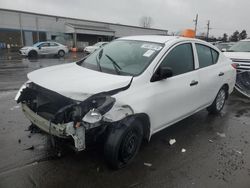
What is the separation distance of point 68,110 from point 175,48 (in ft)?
7.39

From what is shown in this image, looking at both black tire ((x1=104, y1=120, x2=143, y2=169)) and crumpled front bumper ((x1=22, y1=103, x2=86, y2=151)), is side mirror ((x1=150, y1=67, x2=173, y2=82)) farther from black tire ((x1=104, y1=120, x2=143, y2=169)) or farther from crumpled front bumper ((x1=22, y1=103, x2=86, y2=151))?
crumpled front bumper ((x1=22, y1=103, x2=86, y2=151))

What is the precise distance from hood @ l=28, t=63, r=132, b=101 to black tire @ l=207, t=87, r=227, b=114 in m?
3.04

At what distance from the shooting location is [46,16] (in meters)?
42.3

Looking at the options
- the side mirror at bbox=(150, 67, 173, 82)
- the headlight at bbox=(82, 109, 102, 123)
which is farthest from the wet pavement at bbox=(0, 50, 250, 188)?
the side mirror at bbox=(150, 67, 173, 82)

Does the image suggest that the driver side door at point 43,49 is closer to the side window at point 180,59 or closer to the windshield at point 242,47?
the windshield at point 242,47

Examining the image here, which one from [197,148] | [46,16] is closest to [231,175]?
[197,148]

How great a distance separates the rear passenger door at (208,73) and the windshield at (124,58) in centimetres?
124

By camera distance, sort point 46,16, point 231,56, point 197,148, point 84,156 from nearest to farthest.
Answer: point 84,156
point 197,148
point 231,56
point 46,16

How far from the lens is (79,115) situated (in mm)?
2859

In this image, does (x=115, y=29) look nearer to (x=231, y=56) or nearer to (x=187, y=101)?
(x=231, y=56)

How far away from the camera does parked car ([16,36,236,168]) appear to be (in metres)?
2.98

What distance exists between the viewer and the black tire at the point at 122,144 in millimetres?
3105

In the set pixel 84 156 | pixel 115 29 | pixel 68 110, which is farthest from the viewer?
pixel 115 29

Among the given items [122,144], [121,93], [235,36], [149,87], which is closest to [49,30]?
[149,87]
